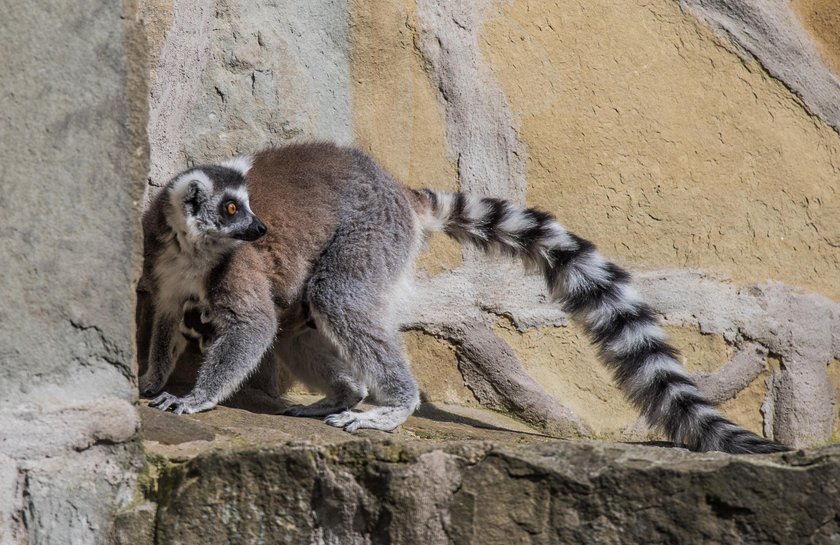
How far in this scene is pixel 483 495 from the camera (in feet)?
8.70

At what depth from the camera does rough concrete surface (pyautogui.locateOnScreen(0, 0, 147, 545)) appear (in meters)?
2.67

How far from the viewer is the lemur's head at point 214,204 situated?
13.8 feet

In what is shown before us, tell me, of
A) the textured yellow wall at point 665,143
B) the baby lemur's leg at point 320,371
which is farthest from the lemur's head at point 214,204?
the textured yellow wall at point 665,143

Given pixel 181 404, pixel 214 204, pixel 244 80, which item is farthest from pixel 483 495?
pixel 244 80

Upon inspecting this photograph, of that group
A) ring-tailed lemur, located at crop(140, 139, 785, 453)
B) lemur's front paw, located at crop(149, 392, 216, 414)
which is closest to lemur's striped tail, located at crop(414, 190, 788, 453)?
ring-tailed lemur, located at crop(140, 139, 785, 453)

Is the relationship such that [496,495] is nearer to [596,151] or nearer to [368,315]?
[368,315]

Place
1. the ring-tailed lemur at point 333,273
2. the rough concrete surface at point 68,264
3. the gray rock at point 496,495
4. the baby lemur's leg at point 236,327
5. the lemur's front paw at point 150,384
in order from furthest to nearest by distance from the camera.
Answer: the lemur's front paw at point 150,384, the ring-tailed lemur at point 333,273, the baby lemur's leg at point 236,327, the rough concrete surface at point 68,264, the gray rock at point 496,495

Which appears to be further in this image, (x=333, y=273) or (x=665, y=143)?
(x=665, y=143)

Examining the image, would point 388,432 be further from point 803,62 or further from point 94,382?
point 803,62

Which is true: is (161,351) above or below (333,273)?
below

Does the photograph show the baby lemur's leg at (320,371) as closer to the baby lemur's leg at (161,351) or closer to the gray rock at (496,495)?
the baby lemur's leg at (161,351)

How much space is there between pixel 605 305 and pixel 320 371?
1.21m

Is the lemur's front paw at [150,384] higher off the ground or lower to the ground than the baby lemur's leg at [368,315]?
lower

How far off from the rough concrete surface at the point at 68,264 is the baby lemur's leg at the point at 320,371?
167 centimetres
